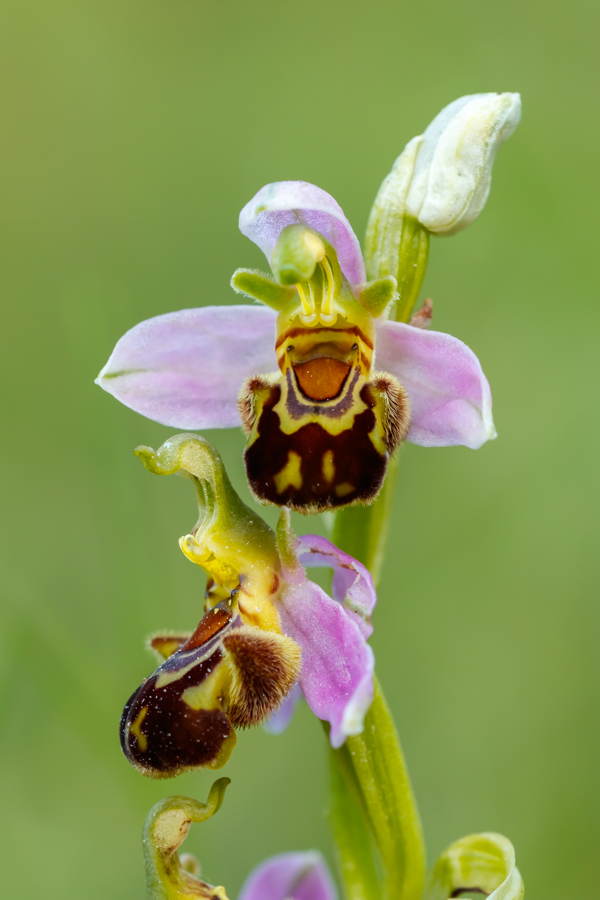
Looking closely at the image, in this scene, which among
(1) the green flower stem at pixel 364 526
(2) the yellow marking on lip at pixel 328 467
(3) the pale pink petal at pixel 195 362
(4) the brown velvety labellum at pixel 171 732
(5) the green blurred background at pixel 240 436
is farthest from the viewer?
(5) the green blurred background at pixel 240 436

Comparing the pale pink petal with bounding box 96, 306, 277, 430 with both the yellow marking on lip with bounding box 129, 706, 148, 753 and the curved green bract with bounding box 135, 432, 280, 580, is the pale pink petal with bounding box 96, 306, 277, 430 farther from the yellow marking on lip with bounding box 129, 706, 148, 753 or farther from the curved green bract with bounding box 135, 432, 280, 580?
the yellow marking on lip with bounding box 129, 706, 148, 753

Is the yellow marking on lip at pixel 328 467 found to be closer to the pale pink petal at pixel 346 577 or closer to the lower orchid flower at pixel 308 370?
the lower orchid flower at pixel 308 370

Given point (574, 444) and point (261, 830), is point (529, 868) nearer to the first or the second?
point (261, 830)

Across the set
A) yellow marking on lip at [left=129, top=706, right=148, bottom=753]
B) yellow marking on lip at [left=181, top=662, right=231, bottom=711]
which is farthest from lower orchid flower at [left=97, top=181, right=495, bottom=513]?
yellow marking on lip at [left=129, top=706, right=148, bottom=753]

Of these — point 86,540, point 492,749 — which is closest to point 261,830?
point 492,749

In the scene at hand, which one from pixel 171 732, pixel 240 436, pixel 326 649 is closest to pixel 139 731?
pixel 171 732

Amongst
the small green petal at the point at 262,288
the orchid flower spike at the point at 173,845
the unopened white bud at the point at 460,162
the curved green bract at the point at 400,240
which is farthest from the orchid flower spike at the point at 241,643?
the unopened white bud at the point at 460,162

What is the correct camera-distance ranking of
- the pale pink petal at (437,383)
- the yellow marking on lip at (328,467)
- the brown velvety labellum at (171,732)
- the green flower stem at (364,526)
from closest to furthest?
the brown velvety labellum at (171,732), the yellow marking on lip at (328,467), the pale pink petal at (437,383), the green flower stem at (364,526)
